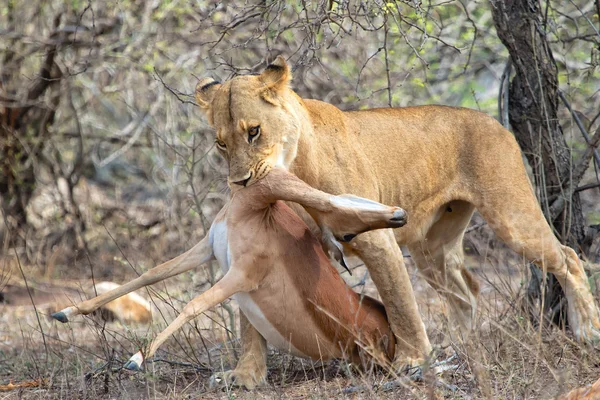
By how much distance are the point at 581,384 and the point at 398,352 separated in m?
0.97

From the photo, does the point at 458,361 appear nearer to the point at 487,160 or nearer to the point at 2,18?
the point at 487,160

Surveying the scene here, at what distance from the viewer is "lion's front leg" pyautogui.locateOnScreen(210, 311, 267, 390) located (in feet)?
15.6

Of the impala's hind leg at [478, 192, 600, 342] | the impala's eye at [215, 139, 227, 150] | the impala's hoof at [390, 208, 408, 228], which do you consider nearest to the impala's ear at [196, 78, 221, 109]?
the impala's eye at [215, 139, 227, 150]

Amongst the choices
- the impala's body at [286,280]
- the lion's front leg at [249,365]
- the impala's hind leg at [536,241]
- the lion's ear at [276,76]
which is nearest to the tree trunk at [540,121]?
the impala's hind leg at [536,241]

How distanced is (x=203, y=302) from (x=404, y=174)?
1.79 metres

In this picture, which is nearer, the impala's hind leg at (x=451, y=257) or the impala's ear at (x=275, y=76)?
the impala's ear at (x=275, y=76)

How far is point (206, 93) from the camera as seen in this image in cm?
490

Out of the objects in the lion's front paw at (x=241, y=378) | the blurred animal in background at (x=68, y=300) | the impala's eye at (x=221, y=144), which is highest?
the impala's eye at (x=221, y=144)

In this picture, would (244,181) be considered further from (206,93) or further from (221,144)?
(206,93)

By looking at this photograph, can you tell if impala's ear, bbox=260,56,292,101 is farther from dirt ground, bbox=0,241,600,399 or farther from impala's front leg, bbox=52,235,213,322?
dirt ground, bbox=0,241,600,399

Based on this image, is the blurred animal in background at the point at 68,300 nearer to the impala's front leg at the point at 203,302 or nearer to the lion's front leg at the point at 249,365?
the lion's front leg at the point at 249,365

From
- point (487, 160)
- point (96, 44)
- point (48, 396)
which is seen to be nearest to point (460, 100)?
point (96, 44)

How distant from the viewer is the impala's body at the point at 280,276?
13.9 feet

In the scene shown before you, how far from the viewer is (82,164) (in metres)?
10.3
